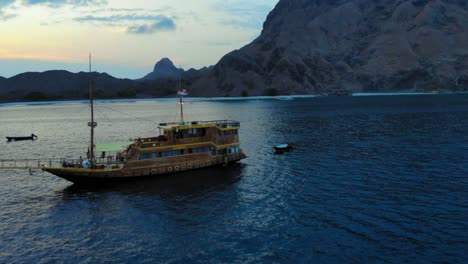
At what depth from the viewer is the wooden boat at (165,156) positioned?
2078 inches

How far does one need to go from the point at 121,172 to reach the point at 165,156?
7.44 m

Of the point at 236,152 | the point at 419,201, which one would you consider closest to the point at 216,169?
the point at 236,152

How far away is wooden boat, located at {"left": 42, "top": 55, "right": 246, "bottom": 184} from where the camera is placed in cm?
5277

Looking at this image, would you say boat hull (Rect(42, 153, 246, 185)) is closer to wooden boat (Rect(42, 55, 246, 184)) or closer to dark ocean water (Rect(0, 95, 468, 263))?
wooden boat (Rect(42, 55, 246, 184))

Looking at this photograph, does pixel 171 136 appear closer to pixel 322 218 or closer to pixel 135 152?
A: pixel 135 152

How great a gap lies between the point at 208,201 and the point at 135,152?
17.0 meters

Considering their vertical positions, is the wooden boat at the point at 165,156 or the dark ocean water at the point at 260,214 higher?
the wooden boat at the point at 165,156

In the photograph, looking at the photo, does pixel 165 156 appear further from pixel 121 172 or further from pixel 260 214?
pixel 260 214

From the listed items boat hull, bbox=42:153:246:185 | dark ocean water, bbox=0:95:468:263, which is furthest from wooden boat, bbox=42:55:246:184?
dark ocean water, bbox=0:95:468:263

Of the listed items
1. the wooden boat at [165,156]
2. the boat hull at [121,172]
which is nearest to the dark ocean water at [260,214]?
the boat hull at [121,172]

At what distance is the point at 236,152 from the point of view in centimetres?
6619

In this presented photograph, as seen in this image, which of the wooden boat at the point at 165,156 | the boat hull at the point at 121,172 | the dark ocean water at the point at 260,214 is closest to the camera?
the dark ocean water at the point at 260,214

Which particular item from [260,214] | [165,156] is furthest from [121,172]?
[260,214]

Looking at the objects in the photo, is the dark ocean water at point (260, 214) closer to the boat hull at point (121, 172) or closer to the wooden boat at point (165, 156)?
the boat hull at point (121, 172)
